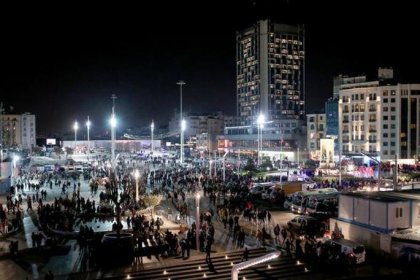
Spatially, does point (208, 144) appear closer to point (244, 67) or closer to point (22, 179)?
point (244, 67)

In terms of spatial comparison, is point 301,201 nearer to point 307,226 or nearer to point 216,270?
point 307,226

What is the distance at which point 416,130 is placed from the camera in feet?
256

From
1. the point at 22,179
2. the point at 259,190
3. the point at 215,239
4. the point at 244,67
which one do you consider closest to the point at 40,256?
the point at 215,239

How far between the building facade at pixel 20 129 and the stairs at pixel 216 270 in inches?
5370

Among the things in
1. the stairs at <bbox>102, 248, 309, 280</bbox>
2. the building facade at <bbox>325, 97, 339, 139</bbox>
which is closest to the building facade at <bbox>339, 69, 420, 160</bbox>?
the building facade at <bbox>325, 97, 339, 139</bbox>

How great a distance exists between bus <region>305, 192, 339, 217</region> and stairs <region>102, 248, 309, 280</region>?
11.3 m

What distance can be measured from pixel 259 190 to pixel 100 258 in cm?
2350

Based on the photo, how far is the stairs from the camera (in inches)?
750

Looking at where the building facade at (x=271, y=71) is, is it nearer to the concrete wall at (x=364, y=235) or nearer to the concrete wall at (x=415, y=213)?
the concrete wall at (x=364, y=235)

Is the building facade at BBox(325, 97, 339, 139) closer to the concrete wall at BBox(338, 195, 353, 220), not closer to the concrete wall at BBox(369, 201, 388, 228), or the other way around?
the concrete wall at BBox(338, 195, 353, 220)

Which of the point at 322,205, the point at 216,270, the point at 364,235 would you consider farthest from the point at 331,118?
the point at 216,270

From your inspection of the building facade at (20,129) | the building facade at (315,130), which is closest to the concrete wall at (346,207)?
the building facade at (315,130)

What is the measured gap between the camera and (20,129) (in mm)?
153250

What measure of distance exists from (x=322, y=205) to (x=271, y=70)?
125m
